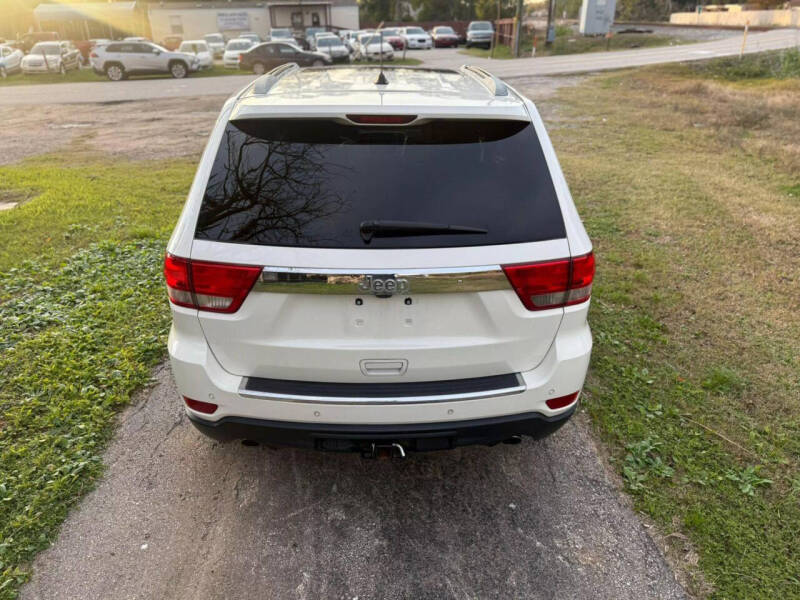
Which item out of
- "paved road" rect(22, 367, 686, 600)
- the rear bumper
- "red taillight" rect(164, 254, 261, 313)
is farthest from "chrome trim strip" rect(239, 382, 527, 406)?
"paved road" rect(22, 367, 686, 600)

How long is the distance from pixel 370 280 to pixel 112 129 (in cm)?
1353

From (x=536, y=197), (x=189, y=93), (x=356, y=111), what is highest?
(x=356, y=111)

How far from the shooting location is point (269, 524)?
8.95 feet

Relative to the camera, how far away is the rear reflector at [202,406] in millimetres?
2497

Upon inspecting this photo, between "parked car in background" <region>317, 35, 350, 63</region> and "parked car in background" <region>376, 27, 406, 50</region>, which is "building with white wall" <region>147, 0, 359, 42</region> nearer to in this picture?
"parked car in background" <region>376, 27, 406, 50</region>

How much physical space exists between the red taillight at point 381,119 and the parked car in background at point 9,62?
3338 cm

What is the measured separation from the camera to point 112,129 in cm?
1332

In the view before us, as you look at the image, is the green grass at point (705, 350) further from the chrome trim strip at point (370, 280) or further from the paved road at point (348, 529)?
the chrome trim strip at point (370, 280)

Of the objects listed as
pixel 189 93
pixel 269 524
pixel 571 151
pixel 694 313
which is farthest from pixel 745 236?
pixel 189 93

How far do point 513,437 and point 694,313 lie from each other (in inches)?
112

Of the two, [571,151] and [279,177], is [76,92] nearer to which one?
[571,151]

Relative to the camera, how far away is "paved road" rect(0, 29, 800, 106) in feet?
63.3

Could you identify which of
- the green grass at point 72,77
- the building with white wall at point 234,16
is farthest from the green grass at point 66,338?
the building with white wall at point 234,16

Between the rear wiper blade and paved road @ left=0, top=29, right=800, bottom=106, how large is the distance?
19.0 m
